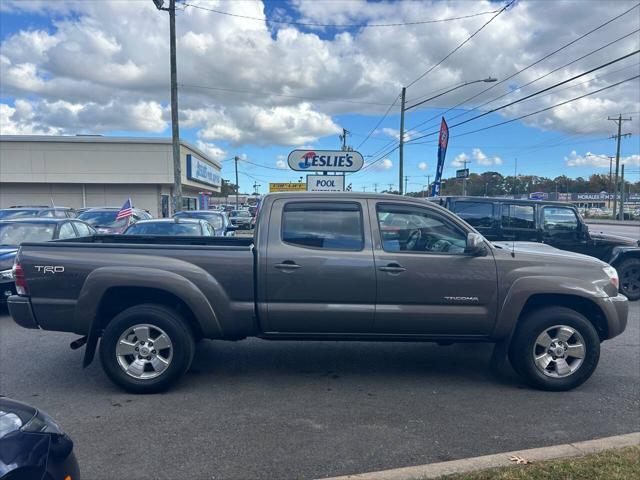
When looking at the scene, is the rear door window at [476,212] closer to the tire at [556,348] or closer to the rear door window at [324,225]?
the tire at [556,348]

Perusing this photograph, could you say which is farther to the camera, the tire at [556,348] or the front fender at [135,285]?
the tire at [556,348]

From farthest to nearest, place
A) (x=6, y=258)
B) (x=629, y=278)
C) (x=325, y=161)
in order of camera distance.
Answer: (x=325, y=161) < (x=629, y=278) < (x=6, y=258)

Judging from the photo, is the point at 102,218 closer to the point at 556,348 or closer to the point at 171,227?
the point at 171,227

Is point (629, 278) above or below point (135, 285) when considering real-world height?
below

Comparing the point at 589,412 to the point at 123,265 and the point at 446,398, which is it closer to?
the point at 446,398

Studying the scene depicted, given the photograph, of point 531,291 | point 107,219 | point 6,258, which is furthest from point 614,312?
point 107,219

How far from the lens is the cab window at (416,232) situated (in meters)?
4.75

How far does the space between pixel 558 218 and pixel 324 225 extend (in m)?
7.04

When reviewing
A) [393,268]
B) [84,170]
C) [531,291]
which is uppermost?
[84,170]

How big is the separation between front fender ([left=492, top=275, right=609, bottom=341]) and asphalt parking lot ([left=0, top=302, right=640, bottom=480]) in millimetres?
713

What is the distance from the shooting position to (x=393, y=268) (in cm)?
462

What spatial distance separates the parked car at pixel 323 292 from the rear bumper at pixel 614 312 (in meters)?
0.01

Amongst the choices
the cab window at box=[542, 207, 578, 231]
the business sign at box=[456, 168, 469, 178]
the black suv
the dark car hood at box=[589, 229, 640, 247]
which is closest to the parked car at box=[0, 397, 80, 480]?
the black suv

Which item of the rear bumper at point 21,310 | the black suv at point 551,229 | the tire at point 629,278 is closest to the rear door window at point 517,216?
the black suv at point 551,229
